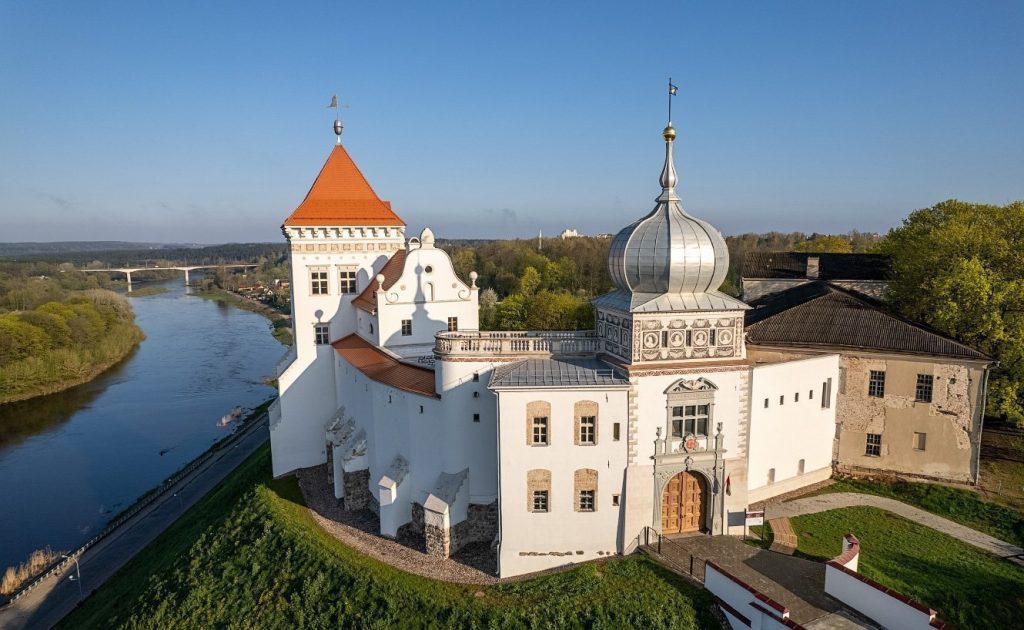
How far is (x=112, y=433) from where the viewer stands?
4644 cm

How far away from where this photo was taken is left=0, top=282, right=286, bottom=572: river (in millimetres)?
33562

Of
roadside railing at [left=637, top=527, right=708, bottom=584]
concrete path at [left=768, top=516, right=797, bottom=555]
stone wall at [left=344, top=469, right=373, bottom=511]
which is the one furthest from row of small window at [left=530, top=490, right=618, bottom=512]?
stone wall at [left=344, top=469, right=373, bottom=511]

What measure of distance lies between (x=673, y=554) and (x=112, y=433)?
46319mm

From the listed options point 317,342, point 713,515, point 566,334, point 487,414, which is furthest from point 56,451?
point 713,515

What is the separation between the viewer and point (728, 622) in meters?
15.6

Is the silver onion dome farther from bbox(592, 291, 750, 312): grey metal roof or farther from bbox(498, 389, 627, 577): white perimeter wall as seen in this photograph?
bbox(498, 389, 627, 577): white perimeter wall

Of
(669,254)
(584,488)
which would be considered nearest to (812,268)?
Result: (669,254)

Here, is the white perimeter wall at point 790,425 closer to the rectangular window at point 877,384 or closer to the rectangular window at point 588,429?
the rectangular window at point 877,384

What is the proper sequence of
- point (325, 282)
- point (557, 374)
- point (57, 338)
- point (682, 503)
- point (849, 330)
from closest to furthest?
point (557, 374), point (682, 503), point (849, 330), point (325, 282), point (57, 338)

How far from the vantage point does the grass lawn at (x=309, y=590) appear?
16.4 metres

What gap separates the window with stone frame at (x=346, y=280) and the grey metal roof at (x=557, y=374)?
14.2 meters

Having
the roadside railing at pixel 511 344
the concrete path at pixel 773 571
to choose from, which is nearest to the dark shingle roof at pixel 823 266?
the concrete path at pixel 773 571

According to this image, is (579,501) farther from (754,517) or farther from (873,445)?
(873,445)

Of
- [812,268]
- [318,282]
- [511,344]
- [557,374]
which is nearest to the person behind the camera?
[557,374]
